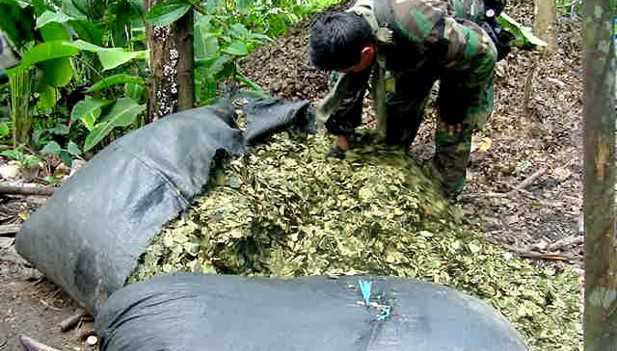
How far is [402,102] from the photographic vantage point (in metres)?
2.97

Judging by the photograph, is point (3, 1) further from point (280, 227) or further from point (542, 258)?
point (542, 258)

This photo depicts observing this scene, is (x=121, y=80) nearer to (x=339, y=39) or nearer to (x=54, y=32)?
(x=54, y=32)

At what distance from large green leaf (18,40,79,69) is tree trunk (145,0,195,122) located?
36cm

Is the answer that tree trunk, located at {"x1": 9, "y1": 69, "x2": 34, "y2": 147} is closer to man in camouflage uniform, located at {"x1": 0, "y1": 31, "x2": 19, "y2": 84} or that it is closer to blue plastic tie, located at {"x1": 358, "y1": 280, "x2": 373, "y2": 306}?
man in camouflage uniform, located at {"x1": 0, "y1": 31, "x2": 19, "y2": 84}

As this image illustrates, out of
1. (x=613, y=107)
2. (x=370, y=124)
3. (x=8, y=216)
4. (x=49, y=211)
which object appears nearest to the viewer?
(x=613, y=107)

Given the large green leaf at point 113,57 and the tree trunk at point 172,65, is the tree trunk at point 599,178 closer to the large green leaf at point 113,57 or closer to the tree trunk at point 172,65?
the tree trunk at point 172,65

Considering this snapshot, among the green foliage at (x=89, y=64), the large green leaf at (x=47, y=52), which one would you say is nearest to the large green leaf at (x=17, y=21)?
the green foliage at (x=89, y=64)

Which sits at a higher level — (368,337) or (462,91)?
(462,91)

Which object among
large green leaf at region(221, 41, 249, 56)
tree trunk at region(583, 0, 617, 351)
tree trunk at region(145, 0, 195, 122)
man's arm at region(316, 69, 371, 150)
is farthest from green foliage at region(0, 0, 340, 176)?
tree trunk at region(583, 0, 617, 351)

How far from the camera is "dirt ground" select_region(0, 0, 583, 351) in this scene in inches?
93.9

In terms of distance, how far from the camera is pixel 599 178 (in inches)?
38.7

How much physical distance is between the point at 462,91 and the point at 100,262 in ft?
4.91

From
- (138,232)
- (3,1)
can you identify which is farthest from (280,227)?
(3,1)

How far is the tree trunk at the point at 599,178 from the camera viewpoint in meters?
0.94
